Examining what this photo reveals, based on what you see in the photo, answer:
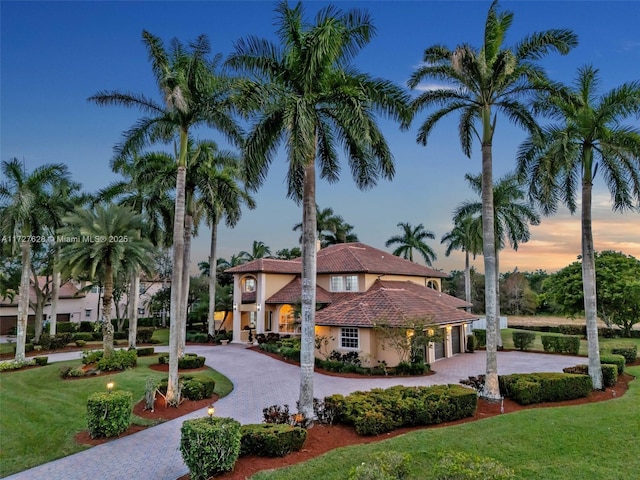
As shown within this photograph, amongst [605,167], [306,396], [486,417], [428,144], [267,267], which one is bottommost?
[486,417]

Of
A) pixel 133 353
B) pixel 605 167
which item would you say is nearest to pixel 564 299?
pixel 605 167

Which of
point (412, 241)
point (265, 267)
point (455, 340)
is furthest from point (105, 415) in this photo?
point (412, 241)

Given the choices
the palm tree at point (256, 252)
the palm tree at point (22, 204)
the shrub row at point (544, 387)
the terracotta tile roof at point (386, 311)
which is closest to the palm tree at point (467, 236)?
the terracotta tile roof at point (386, 311)

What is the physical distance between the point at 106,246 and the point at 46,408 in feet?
28.0

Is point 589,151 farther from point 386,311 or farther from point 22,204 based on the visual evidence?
point 22,204

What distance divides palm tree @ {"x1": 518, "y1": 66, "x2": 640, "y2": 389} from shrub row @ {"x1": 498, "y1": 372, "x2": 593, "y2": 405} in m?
Answer: 1.65

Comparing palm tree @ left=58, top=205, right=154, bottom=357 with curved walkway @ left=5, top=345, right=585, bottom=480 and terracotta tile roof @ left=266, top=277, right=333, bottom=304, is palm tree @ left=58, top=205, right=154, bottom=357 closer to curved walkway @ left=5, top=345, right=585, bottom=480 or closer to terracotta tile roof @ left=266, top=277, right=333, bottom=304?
curved walkway @ left=5, top=345, right=585, bottom=480

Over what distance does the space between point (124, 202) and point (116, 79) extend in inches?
380

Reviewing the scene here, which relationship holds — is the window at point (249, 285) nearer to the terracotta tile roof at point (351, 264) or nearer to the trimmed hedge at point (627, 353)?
the terracotta tile roof at point (351, 264)

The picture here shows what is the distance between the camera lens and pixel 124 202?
25047 mm

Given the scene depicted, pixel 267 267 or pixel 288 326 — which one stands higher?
pixel 267 267

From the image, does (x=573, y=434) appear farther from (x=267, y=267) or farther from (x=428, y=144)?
(x=267, y=267)

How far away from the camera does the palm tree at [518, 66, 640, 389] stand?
14.8m

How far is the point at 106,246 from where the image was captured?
64.5ft
